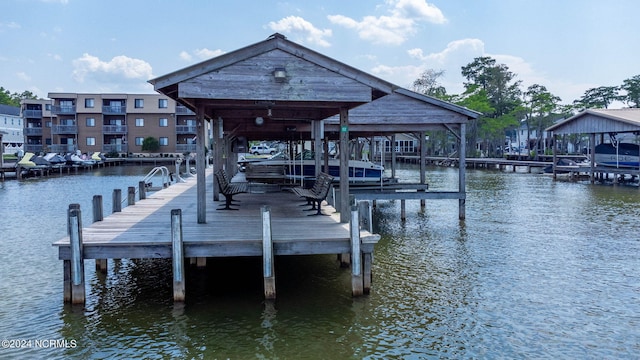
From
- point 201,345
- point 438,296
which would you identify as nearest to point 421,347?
point 438,296

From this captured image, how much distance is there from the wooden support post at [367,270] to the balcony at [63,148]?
70500 millimetres

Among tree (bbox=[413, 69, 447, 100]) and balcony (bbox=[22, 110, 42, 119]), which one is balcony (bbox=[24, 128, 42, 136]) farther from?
tree (bbox=[413, 69, 447, 100])

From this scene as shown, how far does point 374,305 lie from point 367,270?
775mm

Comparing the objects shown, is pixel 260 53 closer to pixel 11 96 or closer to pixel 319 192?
pixel 319 192

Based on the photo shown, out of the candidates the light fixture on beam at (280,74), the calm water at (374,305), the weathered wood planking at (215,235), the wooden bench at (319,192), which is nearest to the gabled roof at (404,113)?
the calm water at (374,305)

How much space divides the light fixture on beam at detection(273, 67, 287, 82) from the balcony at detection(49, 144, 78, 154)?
69.3m

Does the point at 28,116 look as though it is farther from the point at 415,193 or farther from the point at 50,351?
the point at 50,351

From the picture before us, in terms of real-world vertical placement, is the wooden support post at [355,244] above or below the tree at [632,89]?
below

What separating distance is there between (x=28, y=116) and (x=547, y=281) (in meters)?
81.9

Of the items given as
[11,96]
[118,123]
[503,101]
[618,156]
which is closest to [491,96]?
[503,101]

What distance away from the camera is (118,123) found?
73.0 metres

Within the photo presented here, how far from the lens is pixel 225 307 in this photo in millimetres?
9438

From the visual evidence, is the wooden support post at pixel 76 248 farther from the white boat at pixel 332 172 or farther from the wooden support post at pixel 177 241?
the white boat at pixel 332 172

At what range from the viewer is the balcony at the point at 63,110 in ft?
231
